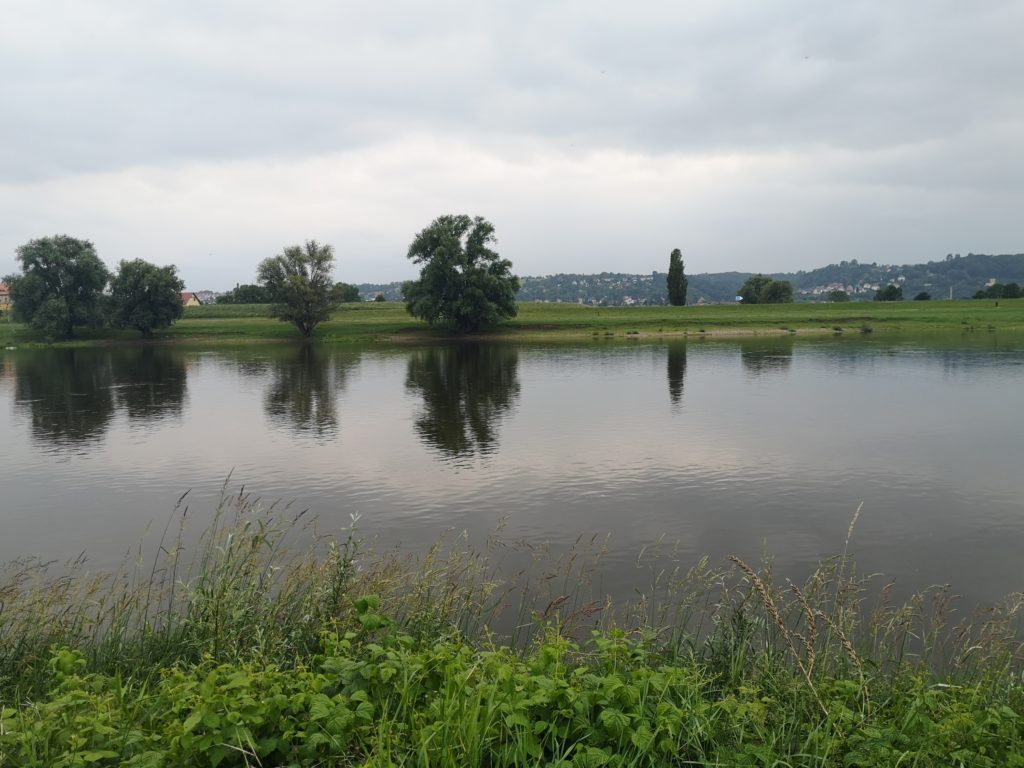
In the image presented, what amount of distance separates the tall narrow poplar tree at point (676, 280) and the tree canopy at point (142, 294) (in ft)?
248

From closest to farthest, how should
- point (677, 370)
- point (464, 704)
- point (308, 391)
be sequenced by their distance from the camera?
1. point (464, 704)
2. point (308, 391)
3. point (677, 370)

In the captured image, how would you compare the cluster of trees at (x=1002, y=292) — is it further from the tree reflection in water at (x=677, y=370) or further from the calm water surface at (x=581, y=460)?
the calm water surface at (x=581, y=460)

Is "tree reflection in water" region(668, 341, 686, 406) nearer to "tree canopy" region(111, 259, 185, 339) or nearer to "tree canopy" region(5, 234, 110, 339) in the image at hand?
"tree canopy" region(111, 259, 185, 339)

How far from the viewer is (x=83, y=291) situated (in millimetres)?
90750

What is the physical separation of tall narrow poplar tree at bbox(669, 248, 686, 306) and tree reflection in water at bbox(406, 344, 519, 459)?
59130mm

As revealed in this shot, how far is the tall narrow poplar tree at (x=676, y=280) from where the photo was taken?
11962 centimetres

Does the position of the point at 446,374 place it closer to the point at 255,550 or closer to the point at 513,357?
the point at 513,357

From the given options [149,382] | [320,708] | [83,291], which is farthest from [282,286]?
[320,708]

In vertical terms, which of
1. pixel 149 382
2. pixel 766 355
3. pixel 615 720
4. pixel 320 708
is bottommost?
pixel 766 355

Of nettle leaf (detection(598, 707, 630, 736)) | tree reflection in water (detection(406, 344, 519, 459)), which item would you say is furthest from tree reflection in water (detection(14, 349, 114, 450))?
nettle leaf (detection(598, 707, 630, 736))

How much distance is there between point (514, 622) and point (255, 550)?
4020 millimetres

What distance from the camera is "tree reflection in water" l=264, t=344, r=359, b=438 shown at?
31.8 meters

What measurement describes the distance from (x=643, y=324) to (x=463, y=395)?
58821mm

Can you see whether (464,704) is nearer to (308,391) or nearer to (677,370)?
(308,391)
